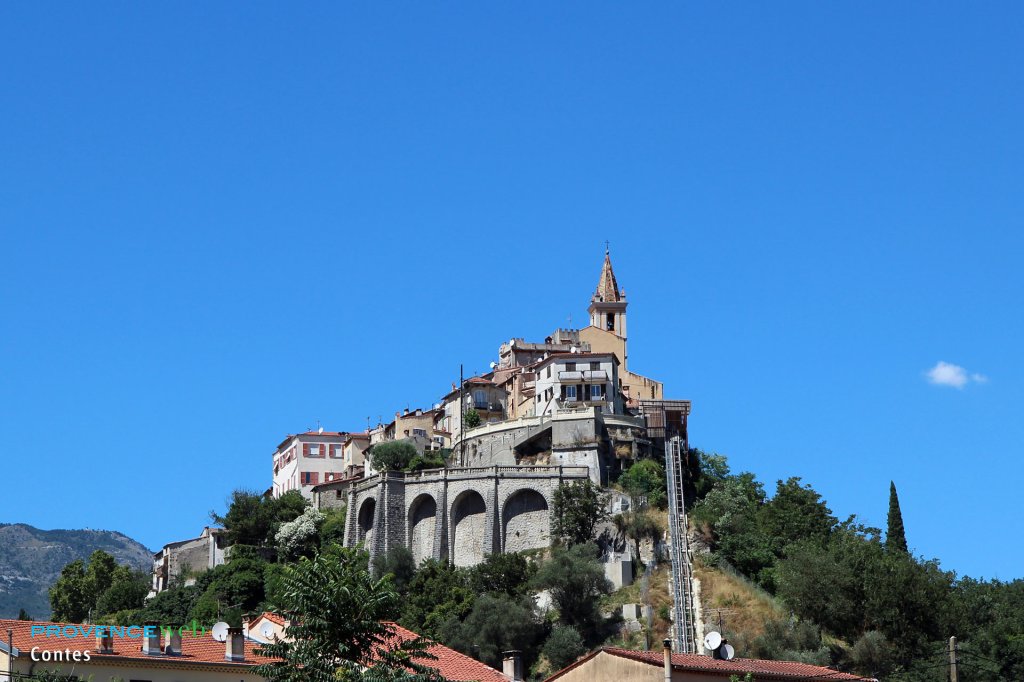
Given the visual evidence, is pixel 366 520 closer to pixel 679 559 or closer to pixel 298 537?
pixel 298 537

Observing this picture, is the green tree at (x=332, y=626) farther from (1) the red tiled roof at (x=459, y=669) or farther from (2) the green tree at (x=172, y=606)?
(2) the green tree at (x=172, y=606)

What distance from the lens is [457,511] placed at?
365 feet

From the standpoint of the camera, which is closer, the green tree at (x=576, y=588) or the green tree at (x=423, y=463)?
the green tree at (x=576, y=588)

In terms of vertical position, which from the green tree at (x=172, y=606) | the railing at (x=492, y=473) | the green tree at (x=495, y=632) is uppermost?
the railing at (x=492, y=473)

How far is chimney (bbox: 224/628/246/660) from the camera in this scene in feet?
Answer: 166

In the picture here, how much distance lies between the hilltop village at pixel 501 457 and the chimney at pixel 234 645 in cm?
5051

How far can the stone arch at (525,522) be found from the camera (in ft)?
351

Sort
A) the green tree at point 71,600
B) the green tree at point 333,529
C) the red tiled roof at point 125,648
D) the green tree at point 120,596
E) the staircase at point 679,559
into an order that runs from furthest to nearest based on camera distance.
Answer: the green tree at point 71,600
the green tree at point 120,596
the green tree at point 333,529
the staircase at point 679,559
the red tiled roof at point 125,648

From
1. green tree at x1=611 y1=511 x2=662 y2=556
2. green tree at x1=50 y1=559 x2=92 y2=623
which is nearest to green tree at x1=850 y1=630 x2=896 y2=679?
green tree at x1=611 y1=511 x2=662 y2=556

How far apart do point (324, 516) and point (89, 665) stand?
74.7 metres

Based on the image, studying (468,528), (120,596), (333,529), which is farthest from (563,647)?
(120,596)

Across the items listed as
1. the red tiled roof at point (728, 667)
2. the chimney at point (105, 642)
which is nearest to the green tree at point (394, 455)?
the chimney at point (105, 642)

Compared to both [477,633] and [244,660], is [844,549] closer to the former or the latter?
[477,633]

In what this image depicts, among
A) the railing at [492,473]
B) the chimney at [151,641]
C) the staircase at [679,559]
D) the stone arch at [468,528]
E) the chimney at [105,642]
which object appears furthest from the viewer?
the stone arch at [468,528]
